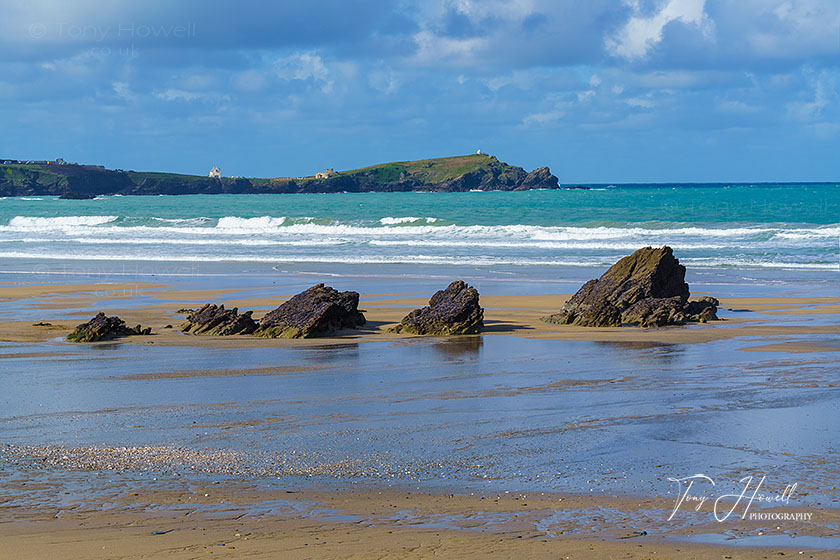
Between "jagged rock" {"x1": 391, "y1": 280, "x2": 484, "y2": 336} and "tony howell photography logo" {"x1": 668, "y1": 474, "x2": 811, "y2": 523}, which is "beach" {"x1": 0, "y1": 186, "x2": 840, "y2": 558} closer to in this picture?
"tony howell photography logo" {"x1": 668, "y1": 474, "x2": 811, "y2": 523}

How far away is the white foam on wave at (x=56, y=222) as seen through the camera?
71.4m

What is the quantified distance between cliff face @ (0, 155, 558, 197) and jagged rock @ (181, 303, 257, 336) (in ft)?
555

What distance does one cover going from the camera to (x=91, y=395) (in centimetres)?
969

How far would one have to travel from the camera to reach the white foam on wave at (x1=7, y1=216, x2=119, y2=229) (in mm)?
71438

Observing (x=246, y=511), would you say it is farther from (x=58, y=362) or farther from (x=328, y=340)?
(x=328, y=340)

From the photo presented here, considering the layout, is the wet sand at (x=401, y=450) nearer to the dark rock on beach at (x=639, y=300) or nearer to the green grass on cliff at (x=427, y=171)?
the dark rock on beach at (x=639, y=300)

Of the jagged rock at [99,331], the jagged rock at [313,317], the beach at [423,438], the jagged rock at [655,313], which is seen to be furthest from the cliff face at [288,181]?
the jagged rock at [99,331]

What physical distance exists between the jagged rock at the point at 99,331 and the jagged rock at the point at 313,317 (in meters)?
2.18

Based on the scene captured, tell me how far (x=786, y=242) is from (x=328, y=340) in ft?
103

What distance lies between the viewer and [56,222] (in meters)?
75.5

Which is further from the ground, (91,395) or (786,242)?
(786,242)

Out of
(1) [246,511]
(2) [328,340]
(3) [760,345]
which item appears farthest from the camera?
(2) [328,340]

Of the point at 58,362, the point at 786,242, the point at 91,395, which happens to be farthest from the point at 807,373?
the point at 786,242

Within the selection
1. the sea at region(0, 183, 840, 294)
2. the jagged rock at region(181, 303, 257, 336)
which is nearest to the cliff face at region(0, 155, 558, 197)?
the sea at region(0, 183, 840, 294)
